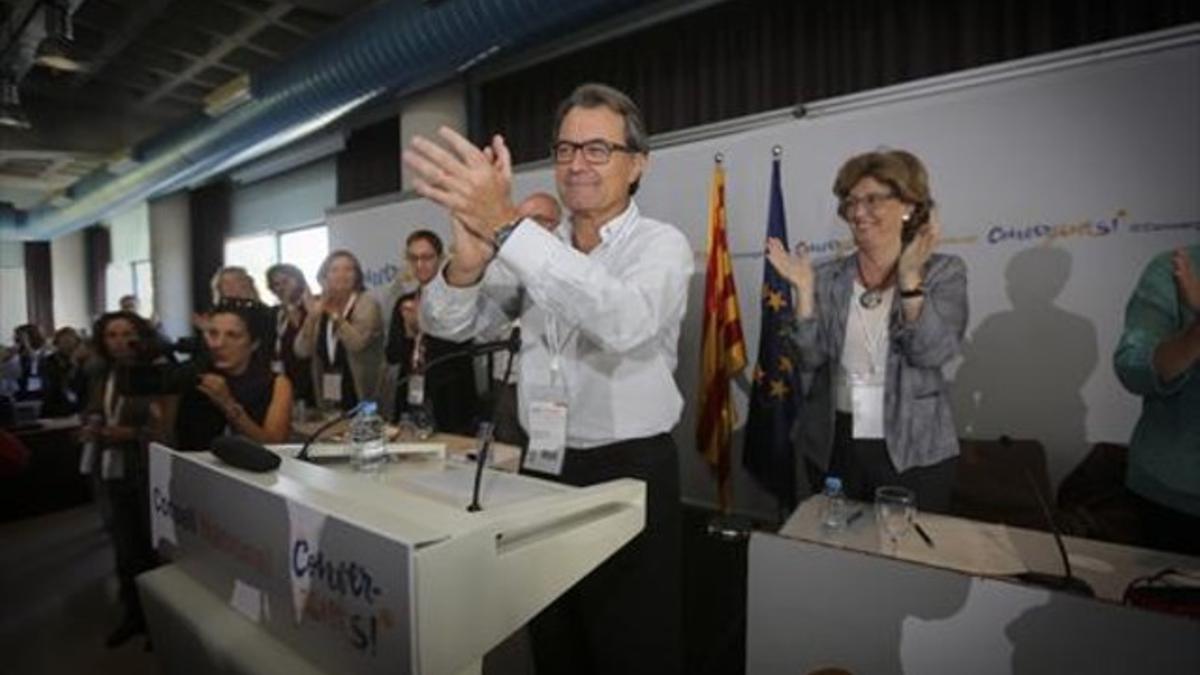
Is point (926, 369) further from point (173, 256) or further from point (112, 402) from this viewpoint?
point (173, 256)

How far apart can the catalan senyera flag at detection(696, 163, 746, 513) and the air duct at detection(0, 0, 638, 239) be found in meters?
1.07

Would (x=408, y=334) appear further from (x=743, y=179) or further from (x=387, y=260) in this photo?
(x=743, y=179)

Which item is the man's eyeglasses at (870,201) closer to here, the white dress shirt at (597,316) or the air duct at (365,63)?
the white dress shirt at (597,316)

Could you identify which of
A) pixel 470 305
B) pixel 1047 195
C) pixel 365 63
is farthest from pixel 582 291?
pixel 365 63

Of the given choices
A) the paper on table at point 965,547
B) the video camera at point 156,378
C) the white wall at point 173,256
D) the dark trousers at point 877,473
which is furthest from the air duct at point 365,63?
the white wall at point 173,256

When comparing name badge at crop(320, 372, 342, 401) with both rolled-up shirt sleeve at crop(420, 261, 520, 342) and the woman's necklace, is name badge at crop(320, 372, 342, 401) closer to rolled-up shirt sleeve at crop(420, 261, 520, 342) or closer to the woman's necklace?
rolled-up shirt sleeve at crop(420, 261, 520, 342)

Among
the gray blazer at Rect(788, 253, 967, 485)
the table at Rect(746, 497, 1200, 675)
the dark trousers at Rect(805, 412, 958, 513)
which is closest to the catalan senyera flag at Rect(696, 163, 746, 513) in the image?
the dark trousers at Rect(805, 412, 958, 513)

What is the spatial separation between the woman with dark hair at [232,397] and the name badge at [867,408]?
6.82 ft

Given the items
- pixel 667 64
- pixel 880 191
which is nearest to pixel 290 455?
pixel 880 191

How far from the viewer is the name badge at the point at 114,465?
8.39ft

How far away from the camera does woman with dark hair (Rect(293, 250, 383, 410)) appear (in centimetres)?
348

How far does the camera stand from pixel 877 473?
172 cm

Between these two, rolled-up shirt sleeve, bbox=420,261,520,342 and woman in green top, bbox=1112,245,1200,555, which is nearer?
rolled-up shirt sleeve, bbox=420,261,520,342

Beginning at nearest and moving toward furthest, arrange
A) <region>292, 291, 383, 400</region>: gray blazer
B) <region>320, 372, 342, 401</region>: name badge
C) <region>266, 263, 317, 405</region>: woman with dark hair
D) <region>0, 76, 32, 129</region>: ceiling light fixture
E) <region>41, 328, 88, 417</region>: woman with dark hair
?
1. <region>320, 372, 342, 401</region>: name badge
2. <region>292, 291, 383, 400</region>: gray blazer
3. <region>266, 263, 317, 405</region>: woman with dark hair
4. <region>0, 76, 32, 129</region>: ceiling light fixture
5. <region>41, 328, 88, 417</region>: woman with dark hair
